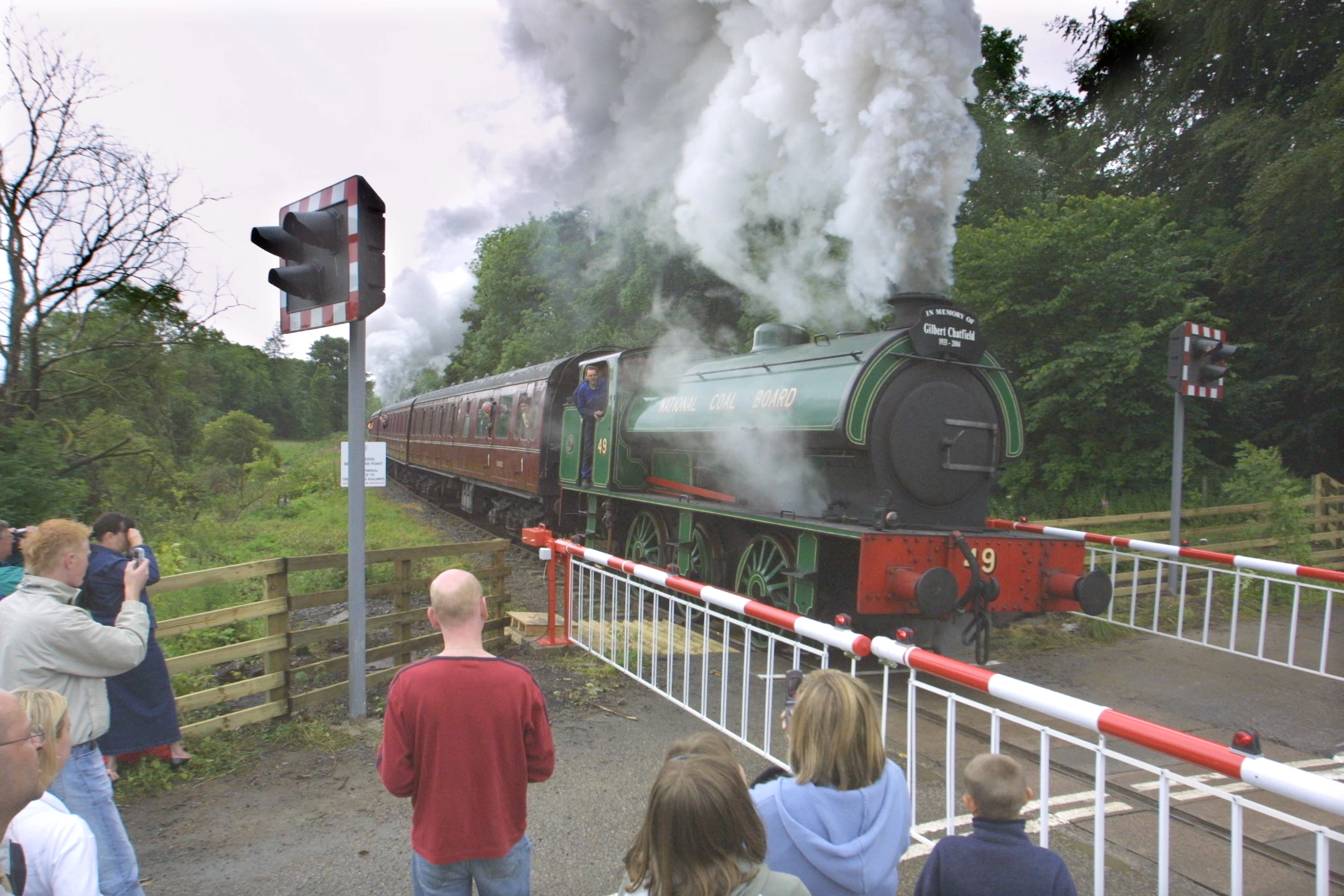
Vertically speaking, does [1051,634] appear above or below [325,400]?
below

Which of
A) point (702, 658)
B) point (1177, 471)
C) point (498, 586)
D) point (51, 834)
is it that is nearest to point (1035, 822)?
point (702, 658)

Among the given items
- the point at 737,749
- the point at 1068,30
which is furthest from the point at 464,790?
the point at 1068,30

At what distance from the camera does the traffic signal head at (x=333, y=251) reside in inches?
179

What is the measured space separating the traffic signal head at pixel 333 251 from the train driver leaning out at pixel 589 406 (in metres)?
5.31

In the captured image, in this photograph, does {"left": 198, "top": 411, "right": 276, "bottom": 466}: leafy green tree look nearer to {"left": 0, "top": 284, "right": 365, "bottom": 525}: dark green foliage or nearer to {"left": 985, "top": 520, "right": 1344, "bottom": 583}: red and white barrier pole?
{"left": 0, "top": 284, "right": 365, "bottom": 525}: dark green foliage

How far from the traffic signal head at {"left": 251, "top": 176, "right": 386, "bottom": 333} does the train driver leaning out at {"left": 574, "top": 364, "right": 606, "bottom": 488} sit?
17.4 feet

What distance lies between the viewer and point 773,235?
12.0 metres

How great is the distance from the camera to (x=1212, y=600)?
8.93 m

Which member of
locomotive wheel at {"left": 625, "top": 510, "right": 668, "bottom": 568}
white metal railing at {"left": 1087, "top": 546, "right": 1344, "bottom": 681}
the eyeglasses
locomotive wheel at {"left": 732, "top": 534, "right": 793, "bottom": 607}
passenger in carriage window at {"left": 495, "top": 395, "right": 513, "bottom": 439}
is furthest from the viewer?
passenger in carriage window at {"left": 495, "top": 395, "right": 513, "bottom": 439}

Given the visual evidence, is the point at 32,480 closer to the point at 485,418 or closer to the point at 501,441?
the point at 501,441

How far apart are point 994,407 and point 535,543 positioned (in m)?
3.81

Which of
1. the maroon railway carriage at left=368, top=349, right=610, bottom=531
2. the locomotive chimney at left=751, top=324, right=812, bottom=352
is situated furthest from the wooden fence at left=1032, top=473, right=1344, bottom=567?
the maroon railway carriage at left=368, top=349, right=610, bottom=531

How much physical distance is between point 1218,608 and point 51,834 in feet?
32.0

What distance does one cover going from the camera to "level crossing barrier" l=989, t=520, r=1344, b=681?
20.3ft
